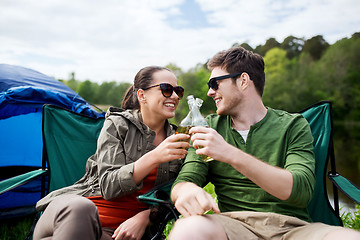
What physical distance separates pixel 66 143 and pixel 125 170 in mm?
1174

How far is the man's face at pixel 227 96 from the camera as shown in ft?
6.88

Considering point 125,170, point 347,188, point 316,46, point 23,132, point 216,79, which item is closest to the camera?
point 125,170

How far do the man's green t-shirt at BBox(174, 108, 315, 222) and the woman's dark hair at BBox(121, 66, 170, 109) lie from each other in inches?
25.4

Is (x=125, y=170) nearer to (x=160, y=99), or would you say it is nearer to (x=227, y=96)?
(x=160, y=99)

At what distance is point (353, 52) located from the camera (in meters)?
29.0

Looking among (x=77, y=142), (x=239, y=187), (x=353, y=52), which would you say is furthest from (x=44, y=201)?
(x=353, y=52)

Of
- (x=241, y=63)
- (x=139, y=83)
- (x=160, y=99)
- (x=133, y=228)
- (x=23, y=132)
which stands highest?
(x=241, y=63)

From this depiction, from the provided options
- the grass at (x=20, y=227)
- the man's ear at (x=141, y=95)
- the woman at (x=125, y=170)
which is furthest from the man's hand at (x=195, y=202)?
the grass at (x=20, y=227)

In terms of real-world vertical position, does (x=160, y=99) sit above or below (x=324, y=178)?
above

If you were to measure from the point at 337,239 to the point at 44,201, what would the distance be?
177 centimetres

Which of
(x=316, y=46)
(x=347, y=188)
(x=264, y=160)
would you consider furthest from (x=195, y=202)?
(x=316, y=46)

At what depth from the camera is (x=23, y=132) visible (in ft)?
12.8

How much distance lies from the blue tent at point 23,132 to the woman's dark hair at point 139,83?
1.07 metres

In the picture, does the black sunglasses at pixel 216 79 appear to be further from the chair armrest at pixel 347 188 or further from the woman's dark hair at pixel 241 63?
the chair armrest at pixel 347 188
